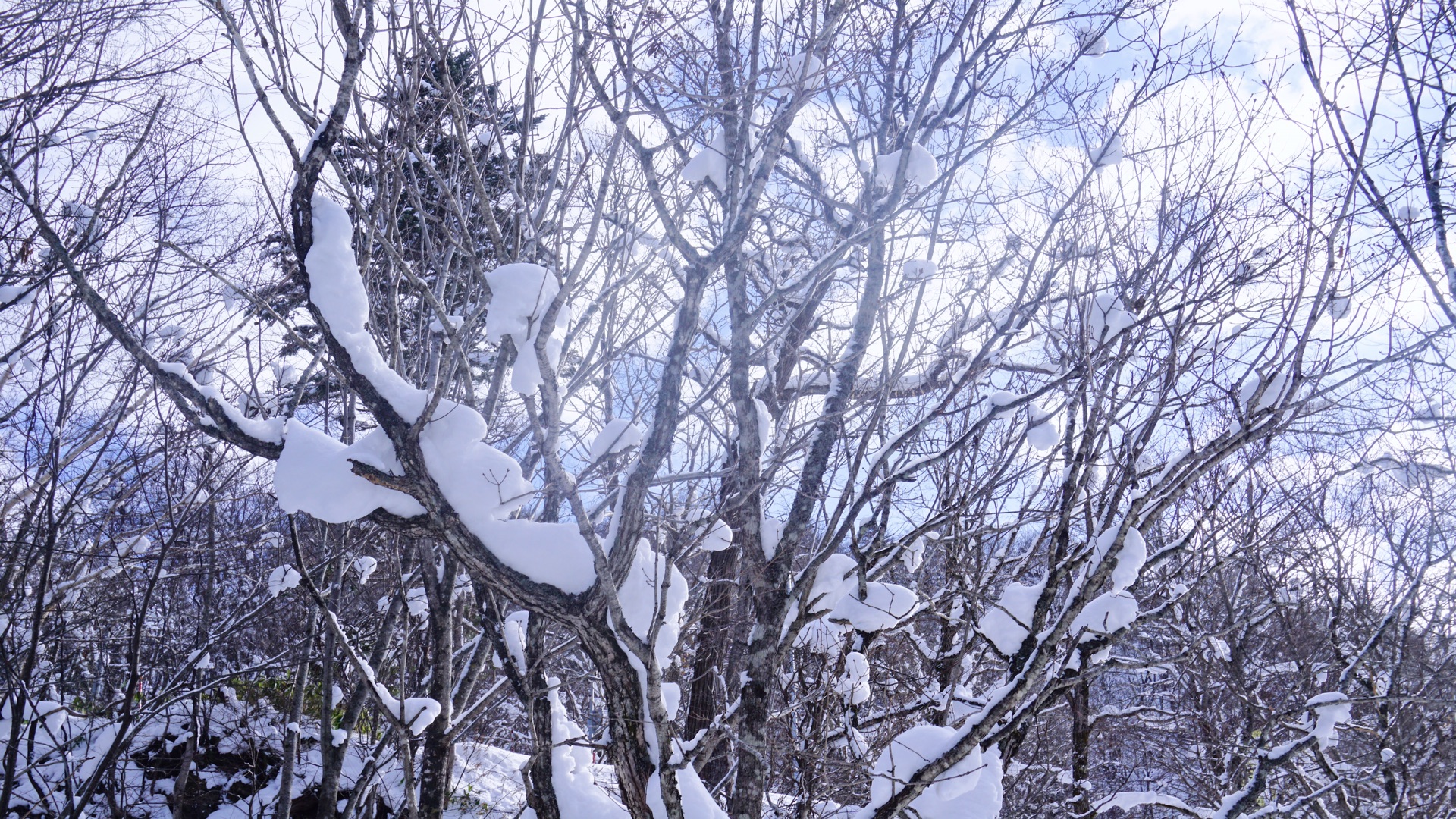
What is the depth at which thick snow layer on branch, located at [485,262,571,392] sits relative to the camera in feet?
7.87

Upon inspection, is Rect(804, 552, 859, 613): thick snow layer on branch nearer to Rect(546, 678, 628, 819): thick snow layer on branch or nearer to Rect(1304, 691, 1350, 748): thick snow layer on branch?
Rect(546, 678, 628, 819): thick snow layer on branch

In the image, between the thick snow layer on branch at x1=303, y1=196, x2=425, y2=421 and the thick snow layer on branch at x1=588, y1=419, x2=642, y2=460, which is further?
the thick snow layer on branch at x1=588, y1=419, x2=642, y2=460

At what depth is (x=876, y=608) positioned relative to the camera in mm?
4051

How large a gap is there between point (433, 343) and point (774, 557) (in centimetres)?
220

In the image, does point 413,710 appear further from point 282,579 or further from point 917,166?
point 917,166

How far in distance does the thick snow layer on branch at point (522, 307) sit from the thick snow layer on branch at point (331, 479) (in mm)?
521

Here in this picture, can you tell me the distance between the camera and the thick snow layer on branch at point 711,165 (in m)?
3.18

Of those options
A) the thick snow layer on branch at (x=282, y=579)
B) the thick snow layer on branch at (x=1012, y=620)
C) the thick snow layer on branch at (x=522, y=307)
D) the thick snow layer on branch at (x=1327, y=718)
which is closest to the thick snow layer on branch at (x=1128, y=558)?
the thick snow layer on branch at (x=1012, y=620)

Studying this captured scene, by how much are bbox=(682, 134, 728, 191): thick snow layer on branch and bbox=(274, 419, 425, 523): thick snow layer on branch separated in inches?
64.7

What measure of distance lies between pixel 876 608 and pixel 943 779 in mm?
995

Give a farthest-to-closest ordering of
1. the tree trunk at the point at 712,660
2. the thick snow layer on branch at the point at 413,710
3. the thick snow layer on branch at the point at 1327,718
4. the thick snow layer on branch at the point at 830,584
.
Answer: the tree trunk at the point at 712,660
the thick snow layer on branch at the point at 1327,718
the thick snow layer on branch at the point at 830,584
the thick snow layer on branch at the point at 413,710

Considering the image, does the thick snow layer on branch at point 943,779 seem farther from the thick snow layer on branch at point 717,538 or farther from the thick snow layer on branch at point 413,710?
the thick snow layer on branch at point 413,710

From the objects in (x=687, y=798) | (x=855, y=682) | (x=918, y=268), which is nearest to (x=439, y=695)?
(x=687, y=798)

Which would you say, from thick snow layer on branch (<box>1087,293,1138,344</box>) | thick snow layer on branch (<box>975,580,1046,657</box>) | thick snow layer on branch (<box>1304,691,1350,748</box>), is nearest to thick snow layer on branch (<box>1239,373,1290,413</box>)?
thick snow layer on branch (<box>1087,293,1138,344</box>)
